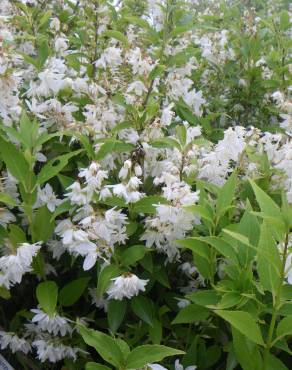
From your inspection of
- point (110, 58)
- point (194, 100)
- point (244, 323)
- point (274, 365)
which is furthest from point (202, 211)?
point (194, 100)

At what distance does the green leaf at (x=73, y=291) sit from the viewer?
6.08 feet

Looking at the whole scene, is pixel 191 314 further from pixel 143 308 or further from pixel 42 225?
pixel 42 225

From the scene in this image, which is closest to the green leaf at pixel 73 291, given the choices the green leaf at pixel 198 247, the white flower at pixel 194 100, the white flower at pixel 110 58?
the green leaf at pixel 198 247

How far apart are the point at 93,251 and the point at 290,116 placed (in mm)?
1360

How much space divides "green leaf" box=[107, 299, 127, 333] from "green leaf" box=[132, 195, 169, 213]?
333 mm

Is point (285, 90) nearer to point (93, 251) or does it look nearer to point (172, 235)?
point (172, 235)

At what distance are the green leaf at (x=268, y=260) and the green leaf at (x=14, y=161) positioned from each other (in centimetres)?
84

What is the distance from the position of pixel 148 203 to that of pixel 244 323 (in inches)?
23.9

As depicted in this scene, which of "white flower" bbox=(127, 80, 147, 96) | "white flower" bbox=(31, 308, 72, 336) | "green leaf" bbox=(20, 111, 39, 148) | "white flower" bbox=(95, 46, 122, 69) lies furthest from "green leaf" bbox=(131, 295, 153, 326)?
"white flower" bbox=(95, 46, 122, 69)

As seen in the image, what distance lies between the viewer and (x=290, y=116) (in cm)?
253

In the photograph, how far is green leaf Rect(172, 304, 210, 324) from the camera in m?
1.65

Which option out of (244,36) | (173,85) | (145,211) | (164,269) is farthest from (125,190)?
(244,36)

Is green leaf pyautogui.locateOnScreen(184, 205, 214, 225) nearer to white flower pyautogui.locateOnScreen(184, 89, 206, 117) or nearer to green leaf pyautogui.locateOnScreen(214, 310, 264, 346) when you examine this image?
green leaf pyautogui.locateOnScreen(214, 310, 264, 346)

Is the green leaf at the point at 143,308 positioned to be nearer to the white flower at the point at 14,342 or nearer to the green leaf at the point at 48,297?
the green leaf at the point at 48,297
